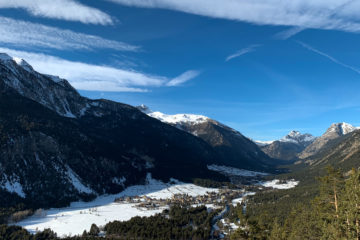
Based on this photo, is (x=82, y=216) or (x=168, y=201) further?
(x=168, y=201)

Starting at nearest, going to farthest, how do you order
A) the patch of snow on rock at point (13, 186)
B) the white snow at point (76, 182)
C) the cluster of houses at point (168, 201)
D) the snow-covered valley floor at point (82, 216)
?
1. the snow-covered valley floor at point (82, 216)
2. the patch of snow on rock at point (13, 186)
3. the cluster of houses at point (168, 201)
4. the white snow at point (76, 182)

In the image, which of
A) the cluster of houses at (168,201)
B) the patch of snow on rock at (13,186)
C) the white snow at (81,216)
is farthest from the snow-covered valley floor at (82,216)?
the patch of snow on rock at (13,186)

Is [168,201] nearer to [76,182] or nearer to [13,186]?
[76,182]

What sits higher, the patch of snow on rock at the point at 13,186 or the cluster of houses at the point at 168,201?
the patch of snow on rock at the point at 13,186

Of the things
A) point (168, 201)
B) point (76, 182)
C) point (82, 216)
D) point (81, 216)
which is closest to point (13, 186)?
point (76, 182)

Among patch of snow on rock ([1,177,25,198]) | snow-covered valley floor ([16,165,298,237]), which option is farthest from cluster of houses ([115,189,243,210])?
patch of snow on rock ([1,177,25,198])

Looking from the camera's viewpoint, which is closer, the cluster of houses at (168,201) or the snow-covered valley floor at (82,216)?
the snow-covered valley floor at (82,216)

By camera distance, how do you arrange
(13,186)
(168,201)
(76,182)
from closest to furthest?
(13,186), (168,201), (76,182)

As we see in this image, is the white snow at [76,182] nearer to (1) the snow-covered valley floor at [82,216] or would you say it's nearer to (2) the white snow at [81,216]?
(1) the snow-covered valley floor at [82,216]

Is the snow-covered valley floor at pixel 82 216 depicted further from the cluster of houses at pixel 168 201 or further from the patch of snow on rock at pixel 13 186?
the patch of snow on rock at pixel 13 186

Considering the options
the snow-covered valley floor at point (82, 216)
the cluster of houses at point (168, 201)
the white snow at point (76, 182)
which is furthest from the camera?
the white snow at point (76, 182)
